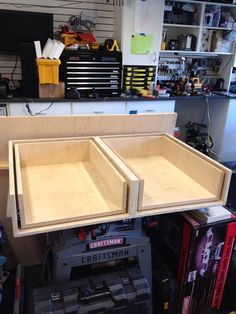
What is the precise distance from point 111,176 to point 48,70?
77.1 inches

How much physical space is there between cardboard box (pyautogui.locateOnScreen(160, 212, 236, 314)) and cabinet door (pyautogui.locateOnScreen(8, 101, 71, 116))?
1804mm

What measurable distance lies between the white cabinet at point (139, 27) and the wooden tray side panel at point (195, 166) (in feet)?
6.31

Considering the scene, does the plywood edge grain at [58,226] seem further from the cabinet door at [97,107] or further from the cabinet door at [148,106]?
the cabinet door at [148,106]

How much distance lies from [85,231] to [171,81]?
2.96 metres

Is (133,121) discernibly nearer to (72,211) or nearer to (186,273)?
(72,211)

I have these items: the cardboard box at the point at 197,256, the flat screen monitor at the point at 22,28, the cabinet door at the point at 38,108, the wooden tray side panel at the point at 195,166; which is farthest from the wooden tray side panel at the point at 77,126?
the flat screen monitor at the point at 22,28

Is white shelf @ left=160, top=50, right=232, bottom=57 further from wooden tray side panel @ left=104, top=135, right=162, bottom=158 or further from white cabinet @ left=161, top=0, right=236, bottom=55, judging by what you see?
wooden tray side panel @ left=104, top=135, right=162, bottom=158

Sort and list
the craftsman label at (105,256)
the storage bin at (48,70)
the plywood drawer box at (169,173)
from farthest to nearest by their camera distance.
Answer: the storage bin at (48,70)
the craftsman label at (105,256)
the plywood drawer box at (169,173)

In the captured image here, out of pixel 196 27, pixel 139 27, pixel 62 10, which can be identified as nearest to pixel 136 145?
pixel 139 27

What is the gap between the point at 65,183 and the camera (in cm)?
133

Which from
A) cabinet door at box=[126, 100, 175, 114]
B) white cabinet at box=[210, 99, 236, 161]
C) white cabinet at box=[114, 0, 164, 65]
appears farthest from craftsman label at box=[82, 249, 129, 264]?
white cabinet at box=[210, 99, 236, 161]

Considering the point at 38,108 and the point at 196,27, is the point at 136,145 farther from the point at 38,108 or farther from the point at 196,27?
the point at 196,27

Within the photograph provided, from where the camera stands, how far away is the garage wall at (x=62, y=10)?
3.15 metres

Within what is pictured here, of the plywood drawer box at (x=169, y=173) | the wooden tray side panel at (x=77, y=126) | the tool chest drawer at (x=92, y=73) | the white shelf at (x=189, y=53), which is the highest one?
the white shelf at (x=189, y=53)
